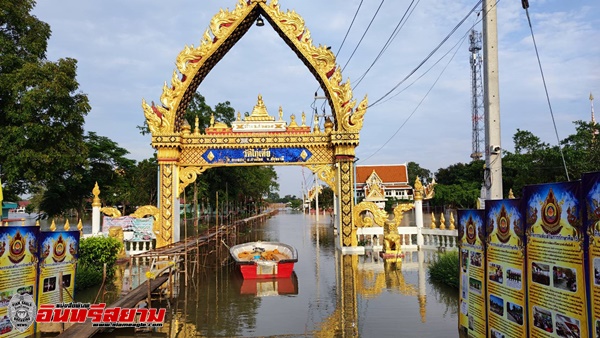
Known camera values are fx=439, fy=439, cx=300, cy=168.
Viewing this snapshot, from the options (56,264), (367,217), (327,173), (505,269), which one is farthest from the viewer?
(367,217)

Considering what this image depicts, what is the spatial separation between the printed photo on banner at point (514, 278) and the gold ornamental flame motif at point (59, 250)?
24.9ft

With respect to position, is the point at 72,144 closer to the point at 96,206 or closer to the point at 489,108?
the point at 96,206

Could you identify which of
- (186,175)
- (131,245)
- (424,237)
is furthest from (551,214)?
(131,245)

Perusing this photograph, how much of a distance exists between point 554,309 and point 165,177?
15.0m

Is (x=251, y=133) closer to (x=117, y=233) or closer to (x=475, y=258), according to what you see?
(x=117, y=233)

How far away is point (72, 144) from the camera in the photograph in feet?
59.0

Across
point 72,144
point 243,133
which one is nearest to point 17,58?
point 72,144

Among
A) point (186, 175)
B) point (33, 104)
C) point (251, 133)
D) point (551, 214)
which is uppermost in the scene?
point (33, 104)

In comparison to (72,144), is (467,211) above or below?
below

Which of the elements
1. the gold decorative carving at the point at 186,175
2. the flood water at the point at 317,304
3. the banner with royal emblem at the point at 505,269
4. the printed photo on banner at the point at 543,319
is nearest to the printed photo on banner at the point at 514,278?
the banner with royal emblem at the point at 505,269

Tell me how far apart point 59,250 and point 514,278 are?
25.3ft

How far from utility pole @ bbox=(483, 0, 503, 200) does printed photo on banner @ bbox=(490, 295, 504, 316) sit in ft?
8.15

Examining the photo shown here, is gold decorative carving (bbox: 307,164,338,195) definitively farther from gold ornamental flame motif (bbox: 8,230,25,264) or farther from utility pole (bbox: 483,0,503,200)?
gold ornamental flame motif (bbox: 8,230,25,264)

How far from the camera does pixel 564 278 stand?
468 centimetres
